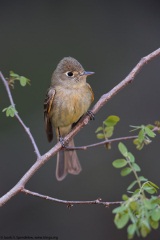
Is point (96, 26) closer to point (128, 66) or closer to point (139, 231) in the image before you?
point (128, 66)

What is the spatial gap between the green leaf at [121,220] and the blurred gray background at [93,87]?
13.4ft

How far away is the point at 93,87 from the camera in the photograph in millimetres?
6875

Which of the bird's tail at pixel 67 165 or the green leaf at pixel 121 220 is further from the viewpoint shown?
the bird's tail at pixel 67 165

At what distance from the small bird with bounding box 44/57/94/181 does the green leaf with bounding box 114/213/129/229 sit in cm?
233

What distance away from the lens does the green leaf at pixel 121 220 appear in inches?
84.3

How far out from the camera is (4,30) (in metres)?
7.06

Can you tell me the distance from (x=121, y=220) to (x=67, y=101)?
2587 mm

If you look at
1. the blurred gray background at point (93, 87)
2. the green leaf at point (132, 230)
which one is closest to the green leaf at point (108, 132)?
the green leaf at point (132, 230)

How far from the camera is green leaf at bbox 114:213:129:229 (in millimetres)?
2141

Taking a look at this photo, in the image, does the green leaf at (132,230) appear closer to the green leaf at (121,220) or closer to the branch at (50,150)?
the green leaf at (121,220)

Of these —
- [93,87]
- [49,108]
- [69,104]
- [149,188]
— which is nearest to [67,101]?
[69,104]

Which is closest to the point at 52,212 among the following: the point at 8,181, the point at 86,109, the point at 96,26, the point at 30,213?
the point at 30,213

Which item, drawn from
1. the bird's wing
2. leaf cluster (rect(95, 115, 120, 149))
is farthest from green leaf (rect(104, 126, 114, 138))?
the bird's wing

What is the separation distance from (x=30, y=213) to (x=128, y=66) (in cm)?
234
